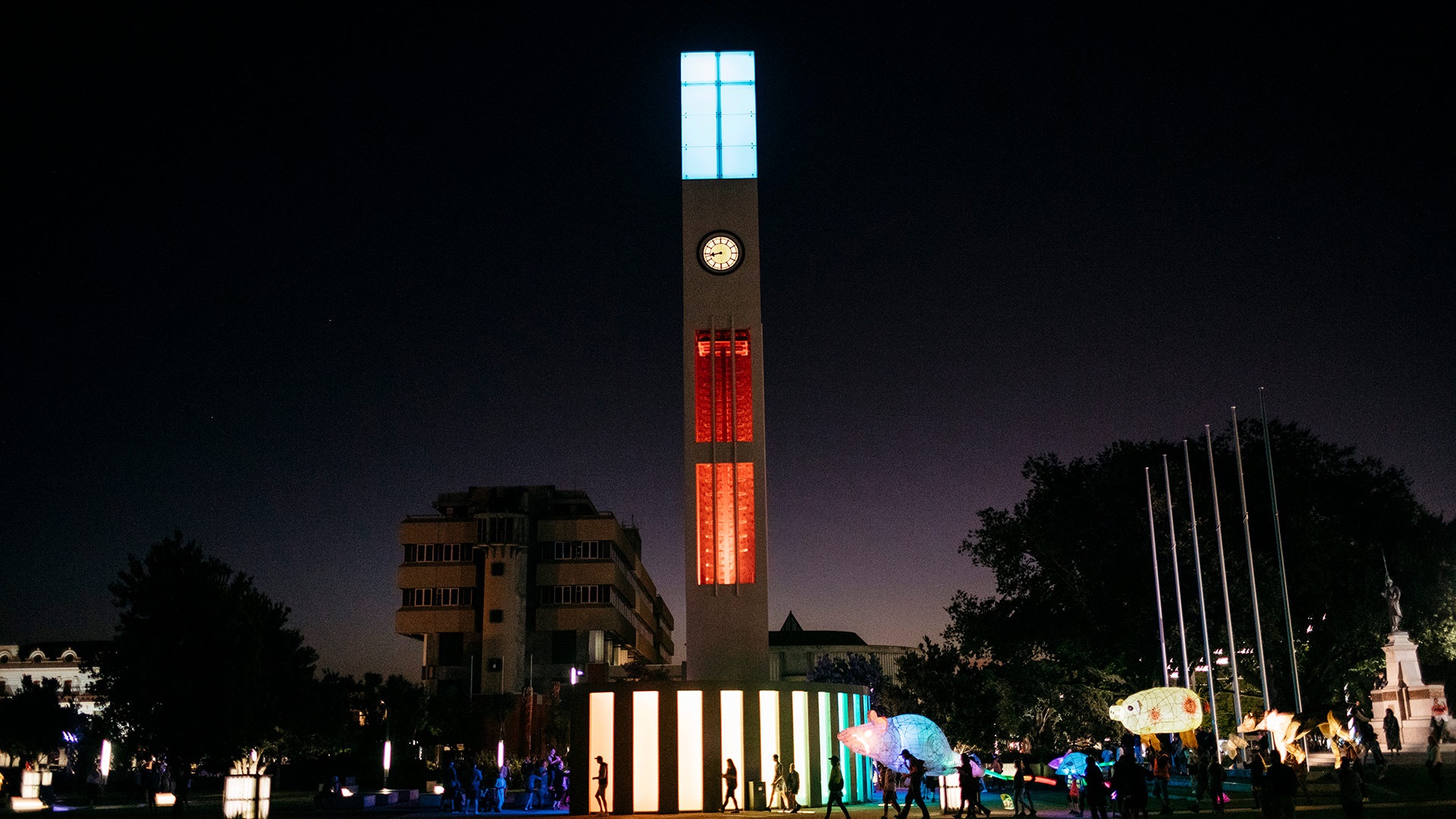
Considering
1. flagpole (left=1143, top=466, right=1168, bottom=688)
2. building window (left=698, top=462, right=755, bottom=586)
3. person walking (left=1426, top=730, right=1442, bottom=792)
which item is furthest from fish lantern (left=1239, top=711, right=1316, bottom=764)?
building window (left=698, top=462, right=755, bottom=586)

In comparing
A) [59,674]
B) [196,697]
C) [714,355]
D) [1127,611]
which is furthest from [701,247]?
[59,674]

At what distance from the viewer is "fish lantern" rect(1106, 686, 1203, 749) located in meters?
34.3

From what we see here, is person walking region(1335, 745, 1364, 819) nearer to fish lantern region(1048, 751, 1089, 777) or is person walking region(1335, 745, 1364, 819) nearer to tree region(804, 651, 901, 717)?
fish lantern region(1048, 751, 1089, 777)

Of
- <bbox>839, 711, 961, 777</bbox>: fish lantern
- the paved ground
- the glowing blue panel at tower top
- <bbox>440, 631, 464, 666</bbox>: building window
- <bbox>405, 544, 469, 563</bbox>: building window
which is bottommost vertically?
the paved ground

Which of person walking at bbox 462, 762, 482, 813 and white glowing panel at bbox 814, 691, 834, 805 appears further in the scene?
person walking at bbox 462, 762, 482, 813

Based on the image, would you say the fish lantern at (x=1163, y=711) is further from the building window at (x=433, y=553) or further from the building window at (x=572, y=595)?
the building window at (x=433, y=553)

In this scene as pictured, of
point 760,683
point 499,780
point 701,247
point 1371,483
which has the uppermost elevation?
point 701,247

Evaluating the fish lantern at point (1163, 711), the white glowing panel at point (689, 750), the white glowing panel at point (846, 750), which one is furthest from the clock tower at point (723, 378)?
the fish lantern at point (1163, 711)

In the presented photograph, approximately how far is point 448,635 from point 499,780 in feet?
200

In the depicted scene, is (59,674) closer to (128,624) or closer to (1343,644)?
(128,624)

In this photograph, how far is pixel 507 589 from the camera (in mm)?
95625

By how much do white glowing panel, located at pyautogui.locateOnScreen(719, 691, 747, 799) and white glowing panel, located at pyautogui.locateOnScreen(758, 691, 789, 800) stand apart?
1.71 ft

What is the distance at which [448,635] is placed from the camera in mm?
97500

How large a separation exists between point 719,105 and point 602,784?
2039 cm
